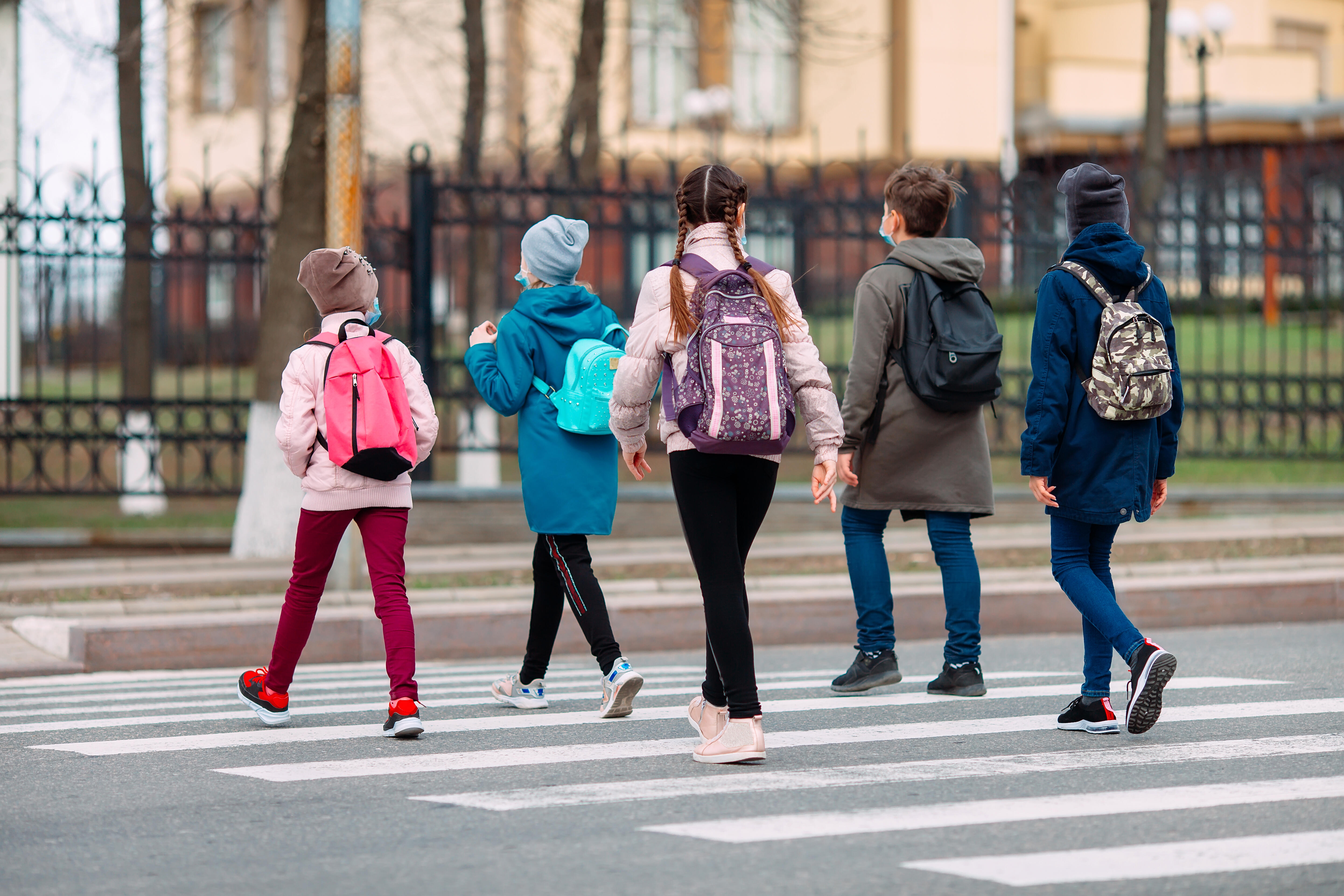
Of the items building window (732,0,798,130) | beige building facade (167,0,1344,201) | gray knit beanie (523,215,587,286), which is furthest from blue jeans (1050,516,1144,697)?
building window (732,0,798,130)

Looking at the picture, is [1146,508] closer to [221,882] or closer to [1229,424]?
[221,882]

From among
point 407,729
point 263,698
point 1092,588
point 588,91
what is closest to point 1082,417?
point 1092,588

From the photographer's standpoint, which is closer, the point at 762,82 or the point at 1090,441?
the point at 1090,441

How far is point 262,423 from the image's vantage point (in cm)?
1180

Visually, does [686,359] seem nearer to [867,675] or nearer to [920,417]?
[920,417]

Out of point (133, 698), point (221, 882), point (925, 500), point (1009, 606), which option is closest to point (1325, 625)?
point (1009, 606)

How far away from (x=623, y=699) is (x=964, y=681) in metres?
1.37

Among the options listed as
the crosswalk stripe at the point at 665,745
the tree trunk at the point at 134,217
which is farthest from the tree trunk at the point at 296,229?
the crosswalk stripe at the point at 665,745

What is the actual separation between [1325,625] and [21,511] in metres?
10.3

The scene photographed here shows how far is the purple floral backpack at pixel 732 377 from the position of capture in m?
5.12

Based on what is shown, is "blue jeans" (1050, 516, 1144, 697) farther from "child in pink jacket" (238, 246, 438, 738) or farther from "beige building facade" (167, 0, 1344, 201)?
"beige building facade" (167, 0, 1344, 201)

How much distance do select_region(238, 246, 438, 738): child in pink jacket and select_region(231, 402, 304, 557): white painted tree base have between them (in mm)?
5285

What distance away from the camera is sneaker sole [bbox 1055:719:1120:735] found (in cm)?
598

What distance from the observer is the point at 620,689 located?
248 inches
